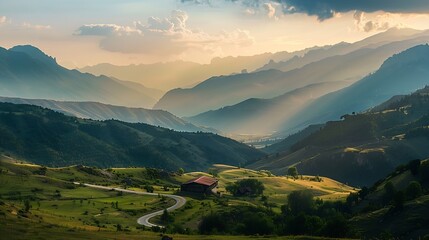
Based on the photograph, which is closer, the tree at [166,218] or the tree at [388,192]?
the tree at [166,218]

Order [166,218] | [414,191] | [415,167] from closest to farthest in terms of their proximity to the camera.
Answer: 1. [414,191]
2. [166,218]
3. [415,167]

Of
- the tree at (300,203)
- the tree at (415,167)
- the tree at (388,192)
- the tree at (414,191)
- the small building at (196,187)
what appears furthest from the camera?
the small building at (196,187)

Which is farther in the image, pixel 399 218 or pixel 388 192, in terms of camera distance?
pixel 388 192

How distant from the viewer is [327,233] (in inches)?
3179

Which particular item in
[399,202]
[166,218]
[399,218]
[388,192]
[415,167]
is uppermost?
[415,167]

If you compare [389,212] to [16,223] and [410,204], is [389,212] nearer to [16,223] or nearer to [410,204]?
[410,204]

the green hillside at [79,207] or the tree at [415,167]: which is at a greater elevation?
the tree at [415,167]

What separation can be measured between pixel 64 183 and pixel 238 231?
86.9 meters

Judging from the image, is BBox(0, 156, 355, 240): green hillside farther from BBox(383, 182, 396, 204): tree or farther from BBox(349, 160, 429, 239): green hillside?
BBox(383, 182, 396, 204): tree

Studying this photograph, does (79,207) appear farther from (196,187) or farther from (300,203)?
(300,203)

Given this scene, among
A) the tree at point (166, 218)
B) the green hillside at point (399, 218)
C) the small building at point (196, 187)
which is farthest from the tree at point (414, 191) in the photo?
the small building at point (196, 187)

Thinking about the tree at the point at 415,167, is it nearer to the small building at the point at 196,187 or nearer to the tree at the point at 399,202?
the tree at the point at 399,202

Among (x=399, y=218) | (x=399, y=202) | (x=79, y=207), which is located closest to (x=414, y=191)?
(x=399, y=202)

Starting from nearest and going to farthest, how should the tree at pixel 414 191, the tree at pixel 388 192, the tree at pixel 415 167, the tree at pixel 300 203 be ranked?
the tree at pixel 414 191 < the tree at pixel 388 192 < the tree at pixel 415 167 < the tree at pixel 300 203
